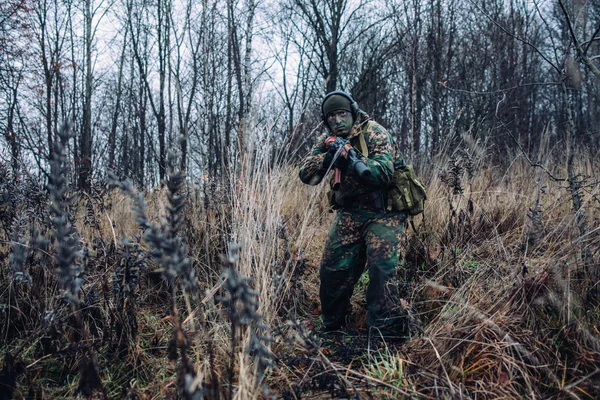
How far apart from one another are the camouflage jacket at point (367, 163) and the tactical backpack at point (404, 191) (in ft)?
0.14

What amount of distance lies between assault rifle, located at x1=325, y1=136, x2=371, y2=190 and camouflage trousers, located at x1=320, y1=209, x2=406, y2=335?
28 centimetres

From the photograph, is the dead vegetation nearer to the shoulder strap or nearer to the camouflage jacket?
the camouflage jacket

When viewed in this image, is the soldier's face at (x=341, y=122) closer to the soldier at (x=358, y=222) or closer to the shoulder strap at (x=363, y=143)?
the soldier at (x=358, y=222)

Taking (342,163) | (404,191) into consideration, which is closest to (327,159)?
(342,163)

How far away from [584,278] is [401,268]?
3.78ft

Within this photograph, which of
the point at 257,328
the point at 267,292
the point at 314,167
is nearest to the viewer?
the point at 257,328

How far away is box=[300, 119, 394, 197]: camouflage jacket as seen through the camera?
2494 millimetres

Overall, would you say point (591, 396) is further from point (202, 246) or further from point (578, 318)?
point (202, 246)

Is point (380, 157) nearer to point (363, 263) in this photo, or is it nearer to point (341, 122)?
point (341, 122)

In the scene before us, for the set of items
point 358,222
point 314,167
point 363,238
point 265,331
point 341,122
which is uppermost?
point 341,122

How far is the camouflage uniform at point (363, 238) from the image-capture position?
2443 millimetres

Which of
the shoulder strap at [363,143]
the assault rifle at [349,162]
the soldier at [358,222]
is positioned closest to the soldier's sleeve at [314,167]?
the soldier at [358,222]

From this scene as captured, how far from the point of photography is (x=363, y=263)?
9.11ft

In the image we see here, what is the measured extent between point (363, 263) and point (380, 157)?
760 millimetres
